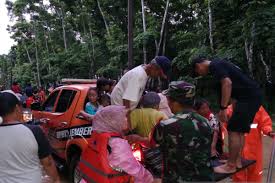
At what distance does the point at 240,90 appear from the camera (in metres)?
4.42

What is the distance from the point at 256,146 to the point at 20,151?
3342mm

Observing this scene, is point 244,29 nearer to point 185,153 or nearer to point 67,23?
point 185,153

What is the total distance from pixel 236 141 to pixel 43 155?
204 cm

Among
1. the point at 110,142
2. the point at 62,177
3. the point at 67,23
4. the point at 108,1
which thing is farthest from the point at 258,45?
the point at 67,23

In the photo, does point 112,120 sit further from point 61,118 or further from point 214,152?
point 61,118

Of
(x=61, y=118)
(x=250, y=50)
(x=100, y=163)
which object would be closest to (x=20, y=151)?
(x=100, y=163)

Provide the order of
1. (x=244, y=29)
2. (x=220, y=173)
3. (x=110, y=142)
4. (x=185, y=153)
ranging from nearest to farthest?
(x=185, y=153), (x=110, y=142), (x=220, y=173), (x=244, y=29)

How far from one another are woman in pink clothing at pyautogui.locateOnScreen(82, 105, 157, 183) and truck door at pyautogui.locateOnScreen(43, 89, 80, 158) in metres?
3.13

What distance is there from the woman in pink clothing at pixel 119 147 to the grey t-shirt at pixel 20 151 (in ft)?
2.06

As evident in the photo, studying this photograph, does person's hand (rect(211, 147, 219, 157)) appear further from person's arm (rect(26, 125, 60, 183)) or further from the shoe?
person's arm (rect(26, 125, 60, 183))

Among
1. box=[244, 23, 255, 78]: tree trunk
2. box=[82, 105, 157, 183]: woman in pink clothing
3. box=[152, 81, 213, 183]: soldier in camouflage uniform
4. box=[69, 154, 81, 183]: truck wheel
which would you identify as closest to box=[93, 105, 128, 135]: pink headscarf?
box=[82, 105, 157, 183]: woman in pink clothing

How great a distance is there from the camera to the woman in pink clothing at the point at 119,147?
3434mm

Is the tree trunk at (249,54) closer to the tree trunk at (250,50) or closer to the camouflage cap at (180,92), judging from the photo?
the tree trunk at (250,50)

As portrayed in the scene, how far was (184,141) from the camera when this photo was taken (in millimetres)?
3104
